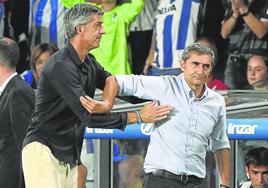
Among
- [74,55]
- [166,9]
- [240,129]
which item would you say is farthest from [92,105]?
[166,9]

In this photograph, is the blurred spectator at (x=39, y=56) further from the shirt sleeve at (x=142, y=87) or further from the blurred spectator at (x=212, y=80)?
the shirt sleeve at (x=142, y=87)

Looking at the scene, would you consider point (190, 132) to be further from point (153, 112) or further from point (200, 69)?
point (200, 69)

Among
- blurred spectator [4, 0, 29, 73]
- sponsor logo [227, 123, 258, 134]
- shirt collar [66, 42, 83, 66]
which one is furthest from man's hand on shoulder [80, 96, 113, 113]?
blurred spectator [4, 0, 29, 73]

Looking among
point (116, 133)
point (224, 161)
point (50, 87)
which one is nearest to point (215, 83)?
point (116, 133)

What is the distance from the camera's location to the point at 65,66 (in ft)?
21.2

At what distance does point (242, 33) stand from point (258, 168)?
3066 millimetres

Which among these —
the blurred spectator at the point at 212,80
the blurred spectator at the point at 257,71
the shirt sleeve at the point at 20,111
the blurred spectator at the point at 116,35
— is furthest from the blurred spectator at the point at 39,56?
the shirt sleeve at the point at 20,111

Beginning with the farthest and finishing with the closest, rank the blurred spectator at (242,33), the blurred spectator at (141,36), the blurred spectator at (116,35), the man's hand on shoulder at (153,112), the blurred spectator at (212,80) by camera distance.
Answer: the blurred spectator at (141,36) < the blurred spectator at (116,35) < the blurred spectator at (242,33) < the blurred spectator at (212,80) < the man's hand on shoulder at (153,112)

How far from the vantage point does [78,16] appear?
6.51 meters

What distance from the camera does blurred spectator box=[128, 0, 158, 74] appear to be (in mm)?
10945

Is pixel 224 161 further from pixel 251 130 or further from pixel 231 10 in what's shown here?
pixel 231 10

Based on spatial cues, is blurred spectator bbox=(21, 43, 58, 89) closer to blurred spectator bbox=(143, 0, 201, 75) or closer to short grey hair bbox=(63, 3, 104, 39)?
blurred spectator bbox=(143, 0, 201, 75)

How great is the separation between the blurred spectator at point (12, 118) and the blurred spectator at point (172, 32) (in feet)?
10.4

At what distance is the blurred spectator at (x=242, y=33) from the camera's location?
33.0 feet
